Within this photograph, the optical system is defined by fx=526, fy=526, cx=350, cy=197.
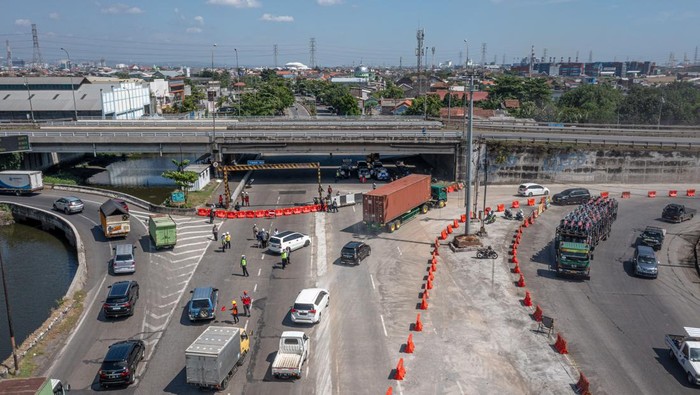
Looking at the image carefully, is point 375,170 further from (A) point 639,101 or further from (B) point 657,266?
(A) point 639,101

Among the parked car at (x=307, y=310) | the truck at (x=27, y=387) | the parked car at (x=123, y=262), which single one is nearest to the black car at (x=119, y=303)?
the parked car at (x=123, y=262)

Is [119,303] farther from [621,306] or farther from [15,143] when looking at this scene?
[15,143]

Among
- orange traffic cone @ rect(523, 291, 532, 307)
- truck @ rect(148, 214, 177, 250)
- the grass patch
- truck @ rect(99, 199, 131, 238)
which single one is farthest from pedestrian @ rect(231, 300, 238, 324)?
truck @ rect(99, 199, 131, 238)

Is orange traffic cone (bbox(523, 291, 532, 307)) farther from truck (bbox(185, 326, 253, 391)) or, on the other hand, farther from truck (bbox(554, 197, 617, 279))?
truck (bbox(185, 326, 253, 391))

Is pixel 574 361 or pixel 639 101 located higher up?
pixel 639 101

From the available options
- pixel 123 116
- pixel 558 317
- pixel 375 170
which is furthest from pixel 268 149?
pixel 123 116

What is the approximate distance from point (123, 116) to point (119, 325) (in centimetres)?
8862

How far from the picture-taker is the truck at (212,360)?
1974 cm

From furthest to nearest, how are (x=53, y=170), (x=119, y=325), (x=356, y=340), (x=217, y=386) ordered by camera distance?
1. (x=53, y=170)
2. (x=119, y=325)
3. (x=356, y=340)
4. (x=217, y=386)

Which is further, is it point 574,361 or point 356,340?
point 356,340

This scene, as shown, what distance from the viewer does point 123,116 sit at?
104875 mm

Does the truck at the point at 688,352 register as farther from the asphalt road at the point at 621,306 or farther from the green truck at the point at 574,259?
the green truck at the point at 574,259

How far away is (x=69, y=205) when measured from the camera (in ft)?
151

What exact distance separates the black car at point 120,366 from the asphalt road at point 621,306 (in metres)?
18.3
